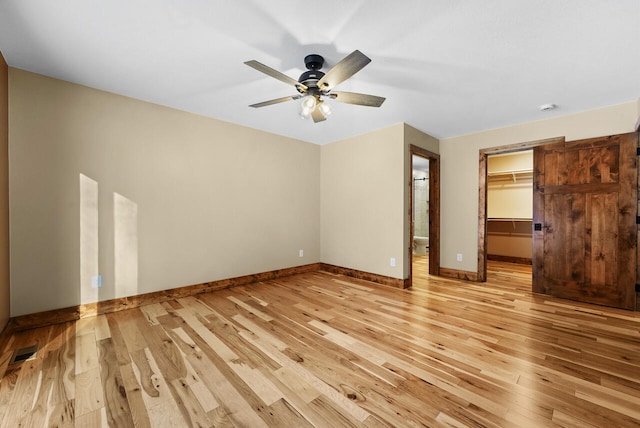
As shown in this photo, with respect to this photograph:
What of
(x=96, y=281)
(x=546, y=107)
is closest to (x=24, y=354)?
(x=96, y=281)

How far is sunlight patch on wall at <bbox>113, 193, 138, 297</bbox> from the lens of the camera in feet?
9.56

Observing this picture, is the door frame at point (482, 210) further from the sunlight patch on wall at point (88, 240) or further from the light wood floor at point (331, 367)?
the sunlight patch on wall at point (88, 240)

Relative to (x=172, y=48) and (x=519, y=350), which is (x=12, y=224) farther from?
(x=519, y=350)

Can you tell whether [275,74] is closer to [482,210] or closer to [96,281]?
[96,281]

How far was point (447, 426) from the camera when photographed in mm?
1359

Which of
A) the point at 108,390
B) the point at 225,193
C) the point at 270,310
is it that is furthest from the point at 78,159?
the point at 270,310

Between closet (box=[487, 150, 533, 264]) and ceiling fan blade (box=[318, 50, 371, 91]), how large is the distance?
4.84m

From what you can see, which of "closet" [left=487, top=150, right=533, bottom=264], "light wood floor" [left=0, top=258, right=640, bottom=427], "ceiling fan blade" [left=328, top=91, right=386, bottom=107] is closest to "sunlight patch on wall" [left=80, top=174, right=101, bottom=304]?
"light wood floor" [left=0, top=258, right=640, bottom=427]

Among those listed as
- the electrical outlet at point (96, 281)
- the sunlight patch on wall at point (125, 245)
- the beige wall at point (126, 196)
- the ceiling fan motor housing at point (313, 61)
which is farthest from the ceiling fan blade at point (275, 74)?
the electrical outlet at point (96, 281)

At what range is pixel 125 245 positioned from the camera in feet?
9.71

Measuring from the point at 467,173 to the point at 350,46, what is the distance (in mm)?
3293

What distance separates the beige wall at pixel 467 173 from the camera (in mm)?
3559

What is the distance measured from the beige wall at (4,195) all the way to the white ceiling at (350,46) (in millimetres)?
264

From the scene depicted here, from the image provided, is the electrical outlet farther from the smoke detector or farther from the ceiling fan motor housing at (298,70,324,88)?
the smoke detector
